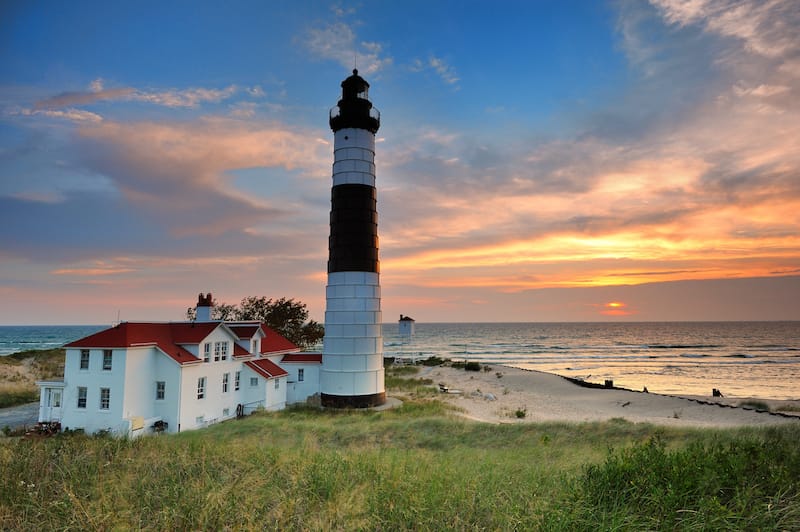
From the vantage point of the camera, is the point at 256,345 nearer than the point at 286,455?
No

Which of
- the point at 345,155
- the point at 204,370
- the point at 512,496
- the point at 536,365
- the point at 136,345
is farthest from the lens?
the point at 536,365

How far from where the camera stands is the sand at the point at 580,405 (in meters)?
25.3

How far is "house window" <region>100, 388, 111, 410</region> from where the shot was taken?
19562 mm

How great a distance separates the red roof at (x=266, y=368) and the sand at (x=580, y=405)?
11.0 metres

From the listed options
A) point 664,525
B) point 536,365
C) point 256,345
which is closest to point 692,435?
point 664,525

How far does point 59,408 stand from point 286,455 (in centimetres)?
1837

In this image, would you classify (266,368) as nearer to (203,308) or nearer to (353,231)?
(203,308)

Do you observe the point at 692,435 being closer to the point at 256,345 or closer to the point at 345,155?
the point at 345,155

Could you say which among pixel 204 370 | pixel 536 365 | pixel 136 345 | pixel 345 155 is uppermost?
pixel 345 155

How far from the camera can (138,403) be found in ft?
65.5

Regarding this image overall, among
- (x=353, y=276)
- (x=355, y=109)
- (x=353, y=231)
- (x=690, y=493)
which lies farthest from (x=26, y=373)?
(x=690, y=493)

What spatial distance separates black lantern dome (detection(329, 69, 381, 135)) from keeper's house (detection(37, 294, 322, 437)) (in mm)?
13069

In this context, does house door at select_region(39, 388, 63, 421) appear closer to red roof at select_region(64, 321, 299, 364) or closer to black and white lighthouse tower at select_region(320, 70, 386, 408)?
red roof at select_region(64, 321, 299, 364)

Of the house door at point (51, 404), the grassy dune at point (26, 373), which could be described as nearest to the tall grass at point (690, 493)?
the house door at point (51, 404)
